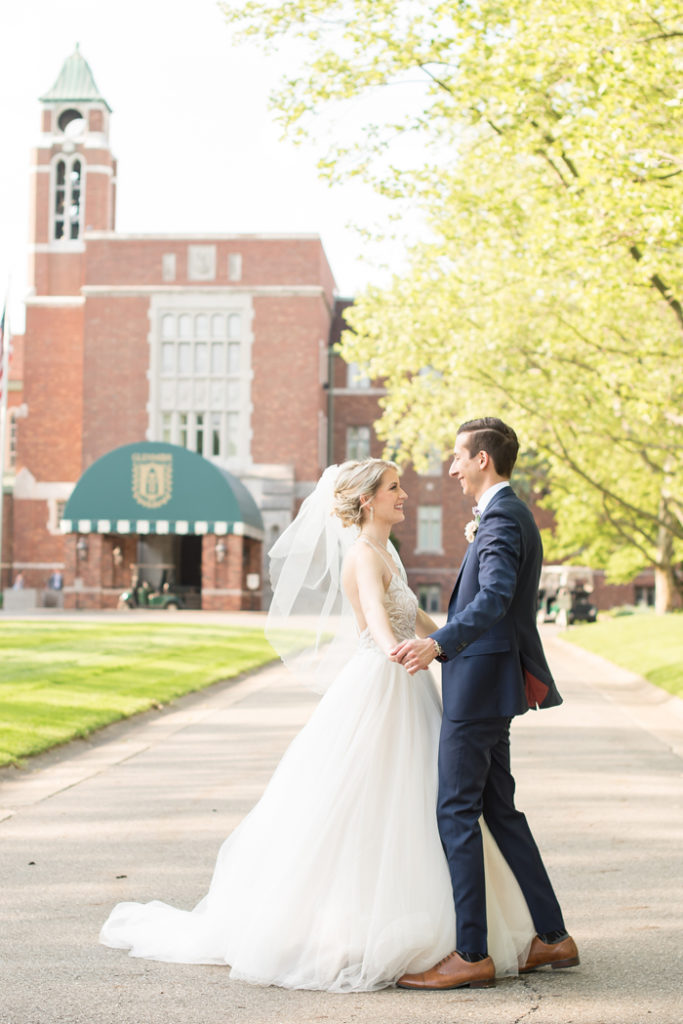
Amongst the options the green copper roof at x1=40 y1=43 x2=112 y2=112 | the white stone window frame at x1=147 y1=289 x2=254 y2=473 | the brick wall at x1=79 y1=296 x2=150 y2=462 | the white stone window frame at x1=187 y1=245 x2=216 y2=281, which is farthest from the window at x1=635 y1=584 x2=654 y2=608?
the green copper roof at x1=40 y1=43 x2=112 y2=112

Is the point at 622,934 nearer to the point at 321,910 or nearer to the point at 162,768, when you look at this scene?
the point at 321,910

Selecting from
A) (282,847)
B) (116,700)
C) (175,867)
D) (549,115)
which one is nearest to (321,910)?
(282,847)

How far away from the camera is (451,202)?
21594 mm

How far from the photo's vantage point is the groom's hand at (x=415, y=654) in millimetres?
4180

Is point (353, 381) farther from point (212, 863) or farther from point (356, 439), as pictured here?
point (212, 863)

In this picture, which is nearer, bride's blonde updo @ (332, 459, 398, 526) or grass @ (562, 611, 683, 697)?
bride's blonde updo @ (332, 459, 398, 526)

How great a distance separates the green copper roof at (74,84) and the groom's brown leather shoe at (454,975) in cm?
5900

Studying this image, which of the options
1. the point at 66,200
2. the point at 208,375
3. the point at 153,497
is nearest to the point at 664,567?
the point at 153,497

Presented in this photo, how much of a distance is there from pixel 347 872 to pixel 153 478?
123 ft

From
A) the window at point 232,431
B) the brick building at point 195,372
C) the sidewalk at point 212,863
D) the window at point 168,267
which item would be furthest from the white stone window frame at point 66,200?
the sidewalk at point 212,863

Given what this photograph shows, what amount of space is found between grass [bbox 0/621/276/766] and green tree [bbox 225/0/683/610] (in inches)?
290

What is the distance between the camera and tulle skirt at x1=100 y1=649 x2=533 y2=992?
433 cm

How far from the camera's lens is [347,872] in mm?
4461

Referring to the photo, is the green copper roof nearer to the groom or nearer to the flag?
the flag
